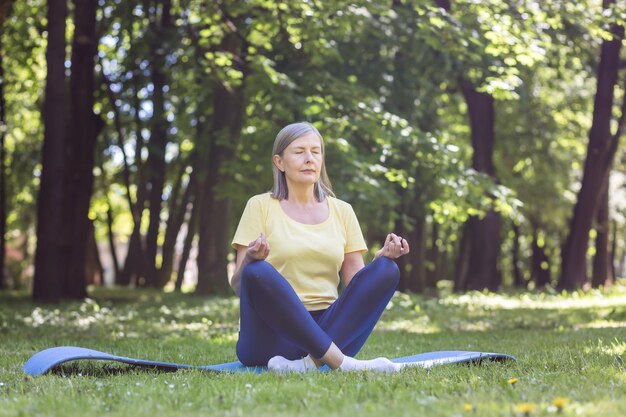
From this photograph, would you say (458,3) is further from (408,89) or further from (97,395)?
(97,395)

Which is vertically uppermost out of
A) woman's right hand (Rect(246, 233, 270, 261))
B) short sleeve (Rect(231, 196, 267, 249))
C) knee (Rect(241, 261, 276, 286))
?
short sleeve (Rect(231, 196, 267, 249))

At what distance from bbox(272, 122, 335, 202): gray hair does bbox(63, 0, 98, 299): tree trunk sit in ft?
36.0

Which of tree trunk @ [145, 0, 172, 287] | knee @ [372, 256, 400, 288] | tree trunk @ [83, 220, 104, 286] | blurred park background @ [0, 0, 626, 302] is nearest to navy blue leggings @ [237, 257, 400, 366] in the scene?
knee @ [372, 256, 400, 288]

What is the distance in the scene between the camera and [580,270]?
730 inches

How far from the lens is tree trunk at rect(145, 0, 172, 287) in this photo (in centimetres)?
1700

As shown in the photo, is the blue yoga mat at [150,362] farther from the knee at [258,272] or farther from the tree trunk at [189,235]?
the tree trunk at [189,235]

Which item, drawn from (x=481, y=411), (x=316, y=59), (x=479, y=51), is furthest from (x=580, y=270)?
(x=481, y=411)

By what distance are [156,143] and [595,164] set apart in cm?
1001

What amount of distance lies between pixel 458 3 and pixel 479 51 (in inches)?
37.0

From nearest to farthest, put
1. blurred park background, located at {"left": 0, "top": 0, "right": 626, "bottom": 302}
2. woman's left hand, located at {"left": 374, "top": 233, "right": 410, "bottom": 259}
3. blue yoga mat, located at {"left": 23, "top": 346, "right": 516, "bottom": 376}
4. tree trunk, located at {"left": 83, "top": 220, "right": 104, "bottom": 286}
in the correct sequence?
woman's left hand, located at {"left": 374, "top": 233, "right": 410, "bottom": 259} → blue yoga mat, located at {"left": 23, "top": 346, "right": 516, "bottom": 376} → blurred park background, located at {"left": 0, "top": 0, "right": 626, "bottom": 302} → tree trunk, located at {"left": 83, "top": 220, "right": 104, "bottom": 286}

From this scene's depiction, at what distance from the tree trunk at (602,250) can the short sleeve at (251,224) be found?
17.1 m

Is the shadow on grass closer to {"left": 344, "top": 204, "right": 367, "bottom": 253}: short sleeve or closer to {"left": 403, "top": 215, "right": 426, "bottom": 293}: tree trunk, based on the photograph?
{"left": 344, "top": 204, "right": 367, "bottom": 253}: short sleeve

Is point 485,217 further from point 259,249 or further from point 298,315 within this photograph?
point 259,249

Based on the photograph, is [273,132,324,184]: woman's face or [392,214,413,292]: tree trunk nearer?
[273,132,324,184]: woman's face
